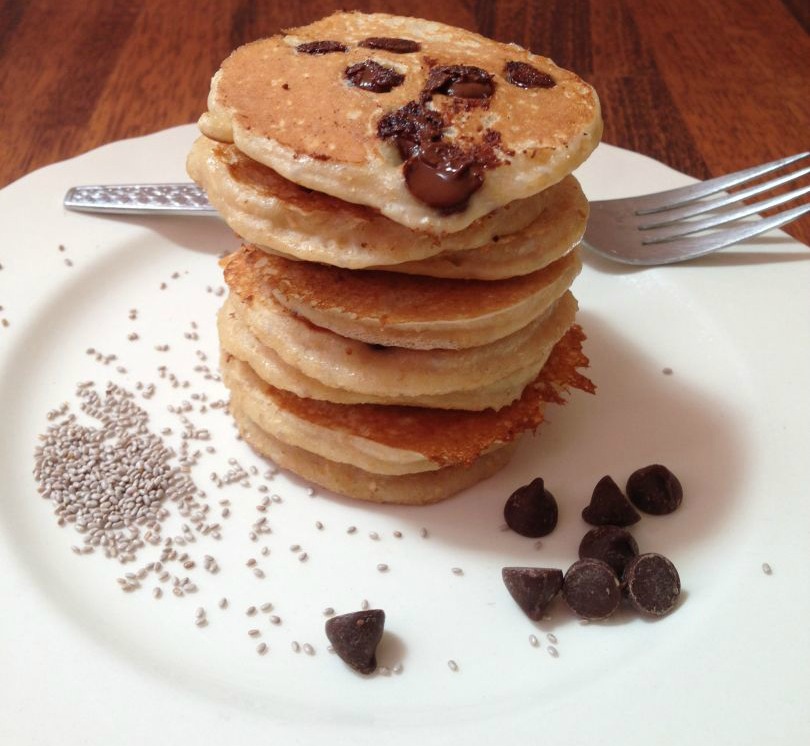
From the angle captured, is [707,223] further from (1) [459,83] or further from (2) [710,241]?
(1) [459,83]

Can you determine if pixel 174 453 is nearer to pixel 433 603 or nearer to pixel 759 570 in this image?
pixel 433 603

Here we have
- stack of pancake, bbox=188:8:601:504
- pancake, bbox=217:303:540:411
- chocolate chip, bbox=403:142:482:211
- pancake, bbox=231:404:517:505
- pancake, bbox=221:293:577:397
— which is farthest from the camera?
pancake, bbox=231:404:517:505

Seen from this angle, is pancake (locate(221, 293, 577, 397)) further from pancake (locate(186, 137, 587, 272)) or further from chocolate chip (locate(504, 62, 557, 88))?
chocolate chip (locate(504, 62, 557, 88))

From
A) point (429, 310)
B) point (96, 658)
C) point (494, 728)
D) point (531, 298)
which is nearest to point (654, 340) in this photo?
point (531, 298)

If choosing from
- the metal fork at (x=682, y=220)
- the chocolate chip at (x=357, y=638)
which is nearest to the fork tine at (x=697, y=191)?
the metal fork at (x=682, y=220)

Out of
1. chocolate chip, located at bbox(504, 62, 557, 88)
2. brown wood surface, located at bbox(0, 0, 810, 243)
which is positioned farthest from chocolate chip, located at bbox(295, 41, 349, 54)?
brown wood surface, located at bbox(0, 0, 810, 243)

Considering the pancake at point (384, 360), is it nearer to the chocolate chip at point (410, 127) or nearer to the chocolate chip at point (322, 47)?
the chocolate chip at point (410, 127)
